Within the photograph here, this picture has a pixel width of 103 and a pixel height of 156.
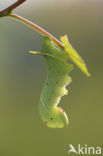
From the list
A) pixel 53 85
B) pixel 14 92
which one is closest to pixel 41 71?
pixel 14 92

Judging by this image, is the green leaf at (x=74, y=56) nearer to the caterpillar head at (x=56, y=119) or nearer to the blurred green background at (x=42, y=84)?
the caterpillar head at (x=56, y=119)

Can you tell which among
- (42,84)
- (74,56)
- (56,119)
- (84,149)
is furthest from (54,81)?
(42,84)

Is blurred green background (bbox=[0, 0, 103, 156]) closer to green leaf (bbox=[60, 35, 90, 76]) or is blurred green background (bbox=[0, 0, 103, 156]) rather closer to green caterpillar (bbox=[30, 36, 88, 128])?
green caterpillar (bbox=[30, 36, 88, 128])

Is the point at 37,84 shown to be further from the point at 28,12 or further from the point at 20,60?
the point at 28,12

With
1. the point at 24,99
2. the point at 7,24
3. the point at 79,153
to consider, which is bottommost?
the point at 79,153

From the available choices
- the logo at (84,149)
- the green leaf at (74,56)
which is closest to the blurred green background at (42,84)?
the logo at (84,149)

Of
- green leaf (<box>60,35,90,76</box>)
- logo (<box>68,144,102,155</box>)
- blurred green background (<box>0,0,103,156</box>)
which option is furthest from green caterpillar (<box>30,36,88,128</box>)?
blurred green background (<box>0,0,103,156</box>)

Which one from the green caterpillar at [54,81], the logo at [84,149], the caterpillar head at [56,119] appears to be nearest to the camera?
the green caterpillar at [54,81]
